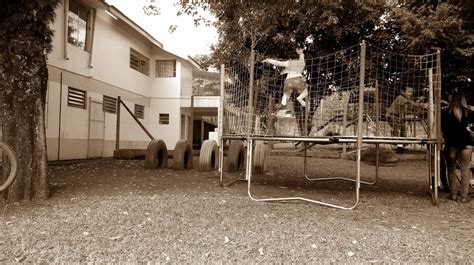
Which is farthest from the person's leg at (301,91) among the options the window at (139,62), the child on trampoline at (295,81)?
the window at (139,62)

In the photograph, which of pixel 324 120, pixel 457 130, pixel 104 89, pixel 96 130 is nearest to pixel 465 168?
pixel 457 130

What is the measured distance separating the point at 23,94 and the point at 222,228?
11.4 feet

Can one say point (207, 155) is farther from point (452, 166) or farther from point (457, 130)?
point (457, 130)

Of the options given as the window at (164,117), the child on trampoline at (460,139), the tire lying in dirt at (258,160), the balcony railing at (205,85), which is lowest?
the tire lying in dirt at (258,160)

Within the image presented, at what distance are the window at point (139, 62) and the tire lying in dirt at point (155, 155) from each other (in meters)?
8.08

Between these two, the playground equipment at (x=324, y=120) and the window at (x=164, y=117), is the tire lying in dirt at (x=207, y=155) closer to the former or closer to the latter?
the playground equipment at (x=324, y=120)

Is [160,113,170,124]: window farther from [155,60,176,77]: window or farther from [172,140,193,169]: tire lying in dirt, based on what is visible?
[172,140,193,169]: tire lying in dirt

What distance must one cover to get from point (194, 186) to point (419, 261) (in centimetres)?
466

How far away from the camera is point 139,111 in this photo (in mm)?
18172

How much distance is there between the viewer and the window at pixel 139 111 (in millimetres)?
17859

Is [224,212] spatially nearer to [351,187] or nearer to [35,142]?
[35,142]

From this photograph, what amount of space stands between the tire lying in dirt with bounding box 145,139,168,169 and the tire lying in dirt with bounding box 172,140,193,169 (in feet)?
1.29

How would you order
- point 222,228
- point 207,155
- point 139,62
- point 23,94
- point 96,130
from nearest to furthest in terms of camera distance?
1. point 222,228
2. point 23,94
3. point 207,155
4. point 96,130
5. point 139,62

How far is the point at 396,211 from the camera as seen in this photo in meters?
5.42
